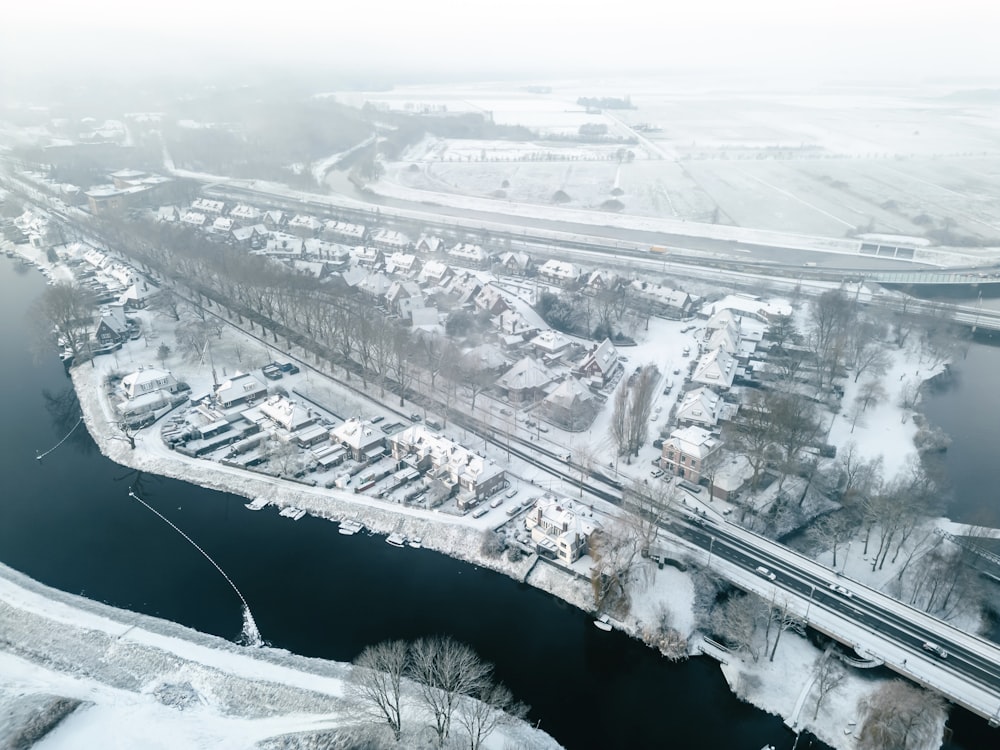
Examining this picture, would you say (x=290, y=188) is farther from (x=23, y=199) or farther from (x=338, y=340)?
(x=338, y=340)

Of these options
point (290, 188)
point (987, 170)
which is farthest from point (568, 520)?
point (987, 170)

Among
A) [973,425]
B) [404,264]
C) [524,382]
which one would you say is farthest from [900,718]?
[404,264]

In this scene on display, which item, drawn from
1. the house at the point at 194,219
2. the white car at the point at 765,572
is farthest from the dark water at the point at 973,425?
the house at the point at 194,219

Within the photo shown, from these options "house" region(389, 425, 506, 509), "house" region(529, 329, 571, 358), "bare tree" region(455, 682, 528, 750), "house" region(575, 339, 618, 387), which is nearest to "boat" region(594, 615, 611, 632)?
"bare tree" region(455, 682, 528, 750)

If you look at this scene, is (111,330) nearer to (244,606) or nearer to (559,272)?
(244,606)

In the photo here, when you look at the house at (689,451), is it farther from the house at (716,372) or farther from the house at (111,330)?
the house at (111,330)

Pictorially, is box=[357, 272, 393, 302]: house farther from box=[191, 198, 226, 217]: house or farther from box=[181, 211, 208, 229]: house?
box=[191, 198, 226, 217]: house
